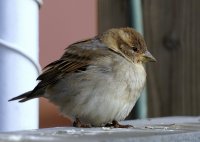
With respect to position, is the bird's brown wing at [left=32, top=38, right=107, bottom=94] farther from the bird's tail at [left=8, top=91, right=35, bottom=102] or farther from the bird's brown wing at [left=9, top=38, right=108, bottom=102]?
the bird's tail at [left=8, top=91, right=35, bottom=102]

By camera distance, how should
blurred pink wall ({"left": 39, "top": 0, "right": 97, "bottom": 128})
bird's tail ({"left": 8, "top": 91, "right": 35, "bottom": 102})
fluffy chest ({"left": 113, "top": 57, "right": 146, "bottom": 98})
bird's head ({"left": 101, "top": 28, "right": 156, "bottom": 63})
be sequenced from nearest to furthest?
bird's tail ({"left": 8, "top": 91, "right": 35, "bottom": 102}), fluffy chest ({"left": 113, "top": 57, "right": 146, "bottom": 98}), bird's head ({"left": 101, "top": 28, "right": 156, "bottom": 63}), blurred pink wall ({"left": 39, "top": 0, "right": 97, "bottom": 128})

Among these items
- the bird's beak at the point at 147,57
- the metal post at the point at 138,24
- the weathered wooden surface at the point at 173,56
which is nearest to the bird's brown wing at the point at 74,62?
the bird's beak at the point at 147,57

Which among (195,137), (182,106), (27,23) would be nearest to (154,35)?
(182,106)

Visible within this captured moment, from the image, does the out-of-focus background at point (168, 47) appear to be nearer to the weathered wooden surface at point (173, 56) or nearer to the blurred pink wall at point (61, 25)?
the weathered wooden surface at point (173, 56)

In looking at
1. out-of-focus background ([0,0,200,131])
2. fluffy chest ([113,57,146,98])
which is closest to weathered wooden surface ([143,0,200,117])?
out-of-focus background ([0,0,200,131])

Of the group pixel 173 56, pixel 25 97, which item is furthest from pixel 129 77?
pixel 173 56

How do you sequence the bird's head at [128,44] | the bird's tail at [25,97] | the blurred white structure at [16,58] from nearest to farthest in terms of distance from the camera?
the blurred white structure at [16,58], the bird's tail at [25,97], the bird's head at [128,44]
